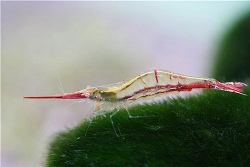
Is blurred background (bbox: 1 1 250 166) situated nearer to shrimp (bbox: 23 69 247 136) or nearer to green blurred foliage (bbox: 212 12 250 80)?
green blurred foliage (bbox: 212 12 250 80)

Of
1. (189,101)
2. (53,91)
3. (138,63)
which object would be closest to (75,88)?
(53,91)

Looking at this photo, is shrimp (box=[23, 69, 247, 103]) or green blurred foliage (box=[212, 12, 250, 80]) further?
green blurred foliage (box=[212, 12, 250, 80])

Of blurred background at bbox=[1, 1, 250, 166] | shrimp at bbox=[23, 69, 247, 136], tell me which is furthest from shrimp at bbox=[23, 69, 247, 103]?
blurred background at bbox=[1, 1, 250, 166]

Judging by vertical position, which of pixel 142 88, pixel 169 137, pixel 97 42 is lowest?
pixel 169 137

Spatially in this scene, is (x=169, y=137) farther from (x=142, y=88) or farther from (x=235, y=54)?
(x=235, y=54)

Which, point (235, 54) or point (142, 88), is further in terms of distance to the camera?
point (235, 54)

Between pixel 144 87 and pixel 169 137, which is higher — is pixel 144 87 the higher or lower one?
the higher one

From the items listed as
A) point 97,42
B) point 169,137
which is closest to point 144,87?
point 169,137
